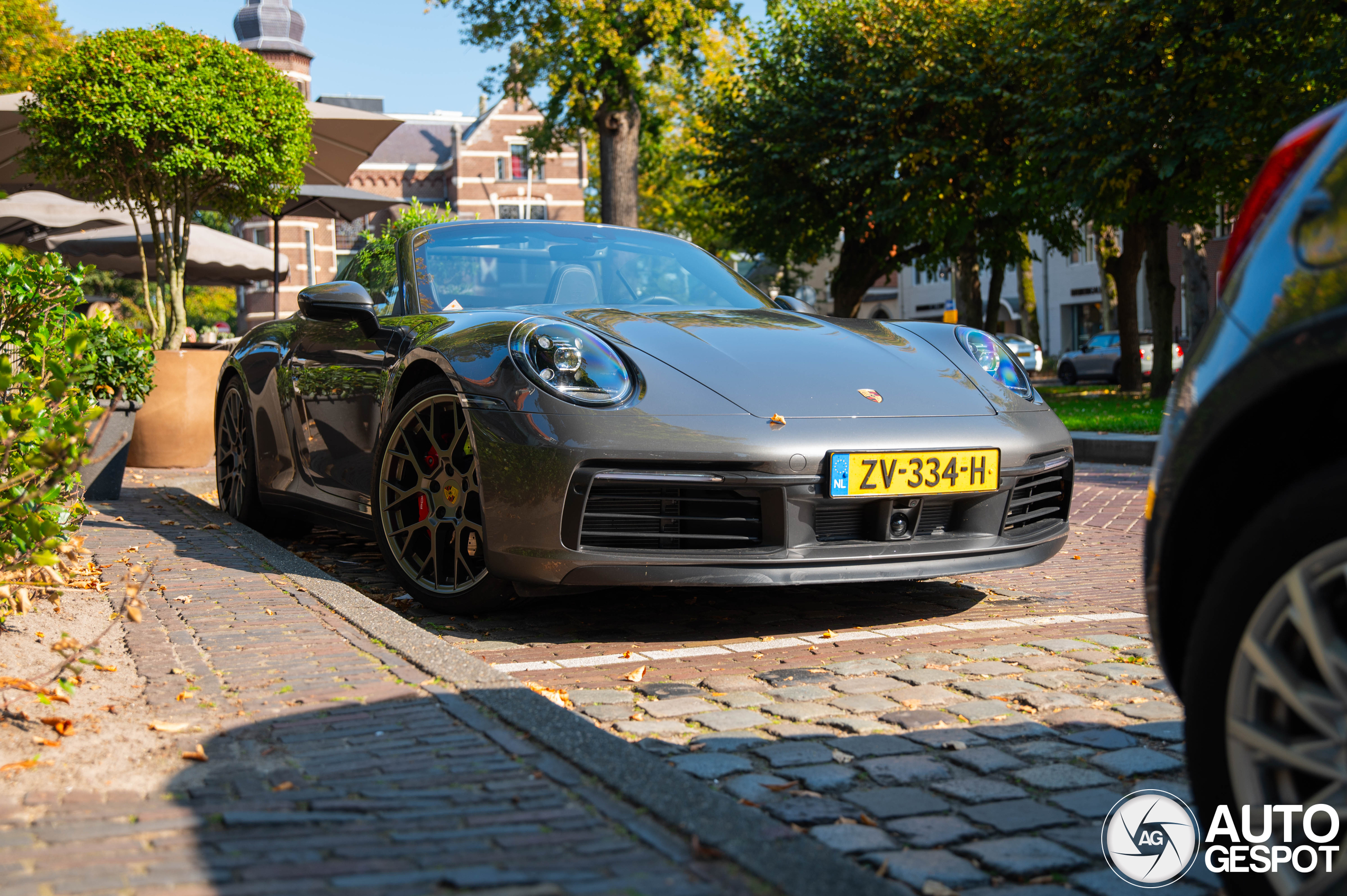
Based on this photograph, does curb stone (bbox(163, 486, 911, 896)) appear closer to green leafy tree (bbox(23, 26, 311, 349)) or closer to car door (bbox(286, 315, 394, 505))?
car door (bbox(286, 315, 394, 505))

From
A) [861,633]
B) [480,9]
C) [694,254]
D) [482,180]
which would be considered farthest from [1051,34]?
[482,180]

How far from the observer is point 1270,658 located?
1609 mm

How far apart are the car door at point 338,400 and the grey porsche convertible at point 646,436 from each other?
1 centimetres

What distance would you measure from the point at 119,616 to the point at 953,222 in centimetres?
2163

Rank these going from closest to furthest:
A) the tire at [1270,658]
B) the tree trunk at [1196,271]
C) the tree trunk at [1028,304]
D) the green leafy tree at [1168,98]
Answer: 1. the tire at [1270,658]
2. the green leafy tree at [1168,98]
3. the tree trunk at [1196,271]
4. the tree trunk at [1028,304]

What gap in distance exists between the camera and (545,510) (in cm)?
367

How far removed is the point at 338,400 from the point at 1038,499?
2.63 m

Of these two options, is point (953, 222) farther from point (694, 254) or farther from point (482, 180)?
point (482, 180)

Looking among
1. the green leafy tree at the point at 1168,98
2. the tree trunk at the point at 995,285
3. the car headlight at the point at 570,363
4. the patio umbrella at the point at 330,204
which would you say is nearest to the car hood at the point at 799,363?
the car headlight at the point at 570,363

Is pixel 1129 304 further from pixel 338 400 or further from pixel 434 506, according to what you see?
pixel 434 506

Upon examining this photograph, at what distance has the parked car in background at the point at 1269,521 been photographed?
155cm

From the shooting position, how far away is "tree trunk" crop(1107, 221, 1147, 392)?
68.5 ft

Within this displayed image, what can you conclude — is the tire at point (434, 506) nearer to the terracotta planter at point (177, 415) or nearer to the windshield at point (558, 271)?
the windshield at point (558, 271)

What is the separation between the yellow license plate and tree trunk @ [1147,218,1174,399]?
595 inches
